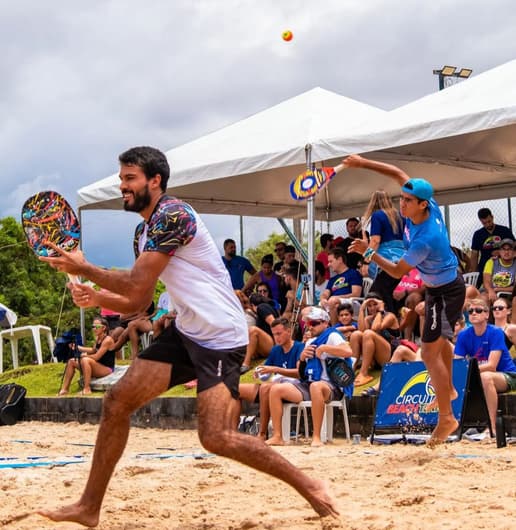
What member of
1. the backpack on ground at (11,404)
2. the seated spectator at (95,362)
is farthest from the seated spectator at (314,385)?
the backpack on ground at (11,404)

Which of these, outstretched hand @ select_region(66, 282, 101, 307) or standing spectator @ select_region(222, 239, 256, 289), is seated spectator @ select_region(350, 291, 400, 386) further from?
outstretched hand @ select_region(66, 282, 101, 307)

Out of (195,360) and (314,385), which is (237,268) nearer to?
(314,385)

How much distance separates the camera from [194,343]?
4219mm

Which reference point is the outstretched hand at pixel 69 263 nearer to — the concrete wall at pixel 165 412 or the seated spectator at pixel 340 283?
the concrete wall at pixel 165 412

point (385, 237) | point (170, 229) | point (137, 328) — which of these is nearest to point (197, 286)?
point (170, 229)

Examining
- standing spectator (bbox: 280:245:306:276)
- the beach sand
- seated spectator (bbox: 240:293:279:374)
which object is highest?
standing spectator (bbox: 280:245:306:276)

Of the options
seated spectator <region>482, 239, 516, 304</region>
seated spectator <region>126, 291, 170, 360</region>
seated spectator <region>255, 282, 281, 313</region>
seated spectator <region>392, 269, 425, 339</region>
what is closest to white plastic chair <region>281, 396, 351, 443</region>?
seated spectator <region>392, 269, 425, 339</region>

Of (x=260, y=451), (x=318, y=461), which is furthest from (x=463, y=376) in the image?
(x=260, y=451)

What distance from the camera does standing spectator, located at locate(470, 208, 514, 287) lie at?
1197cm

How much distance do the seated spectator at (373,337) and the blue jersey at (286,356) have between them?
2.57 ft

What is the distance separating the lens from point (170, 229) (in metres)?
4.07

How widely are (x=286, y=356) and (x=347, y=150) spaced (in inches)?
107

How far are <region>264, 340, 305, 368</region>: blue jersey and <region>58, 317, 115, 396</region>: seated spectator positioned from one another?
177 inches

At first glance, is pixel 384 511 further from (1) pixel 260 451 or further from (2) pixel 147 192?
(2) pixel 147 192
